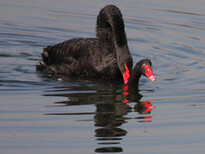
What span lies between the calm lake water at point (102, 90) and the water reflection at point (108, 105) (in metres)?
0.02

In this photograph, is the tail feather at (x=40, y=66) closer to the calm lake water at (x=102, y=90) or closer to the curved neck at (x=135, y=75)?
the calm lake water at (x=102, y=90)

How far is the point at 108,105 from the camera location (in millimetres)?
9750

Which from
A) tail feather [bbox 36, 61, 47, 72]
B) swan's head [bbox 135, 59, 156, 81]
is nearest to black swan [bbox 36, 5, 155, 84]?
swan's head [bbox 135, 59, 156, 81]

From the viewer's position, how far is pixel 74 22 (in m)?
15.9

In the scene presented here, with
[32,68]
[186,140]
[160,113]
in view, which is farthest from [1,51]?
[186,140]

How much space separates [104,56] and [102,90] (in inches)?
38.3

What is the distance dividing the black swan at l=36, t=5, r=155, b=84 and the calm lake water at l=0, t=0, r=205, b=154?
38 centimetres

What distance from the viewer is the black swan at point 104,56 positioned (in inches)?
445

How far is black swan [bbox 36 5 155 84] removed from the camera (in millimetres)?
11302

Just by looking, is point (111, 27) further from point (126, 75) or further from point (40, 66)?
point (40, 66)

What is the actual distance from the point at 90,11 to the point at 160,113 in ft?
26.1

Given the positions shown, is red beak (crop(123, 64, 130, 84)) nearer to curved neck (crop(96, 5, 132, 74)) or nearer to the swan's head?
curved neck (crop(96, 5, 132, 74))

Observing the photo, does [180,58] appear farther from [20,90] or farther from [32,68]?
[20,90]

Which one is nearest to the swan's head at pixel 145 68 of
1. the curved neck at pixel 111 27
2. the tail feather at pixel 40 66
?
the curved neck at pixel 111 27
